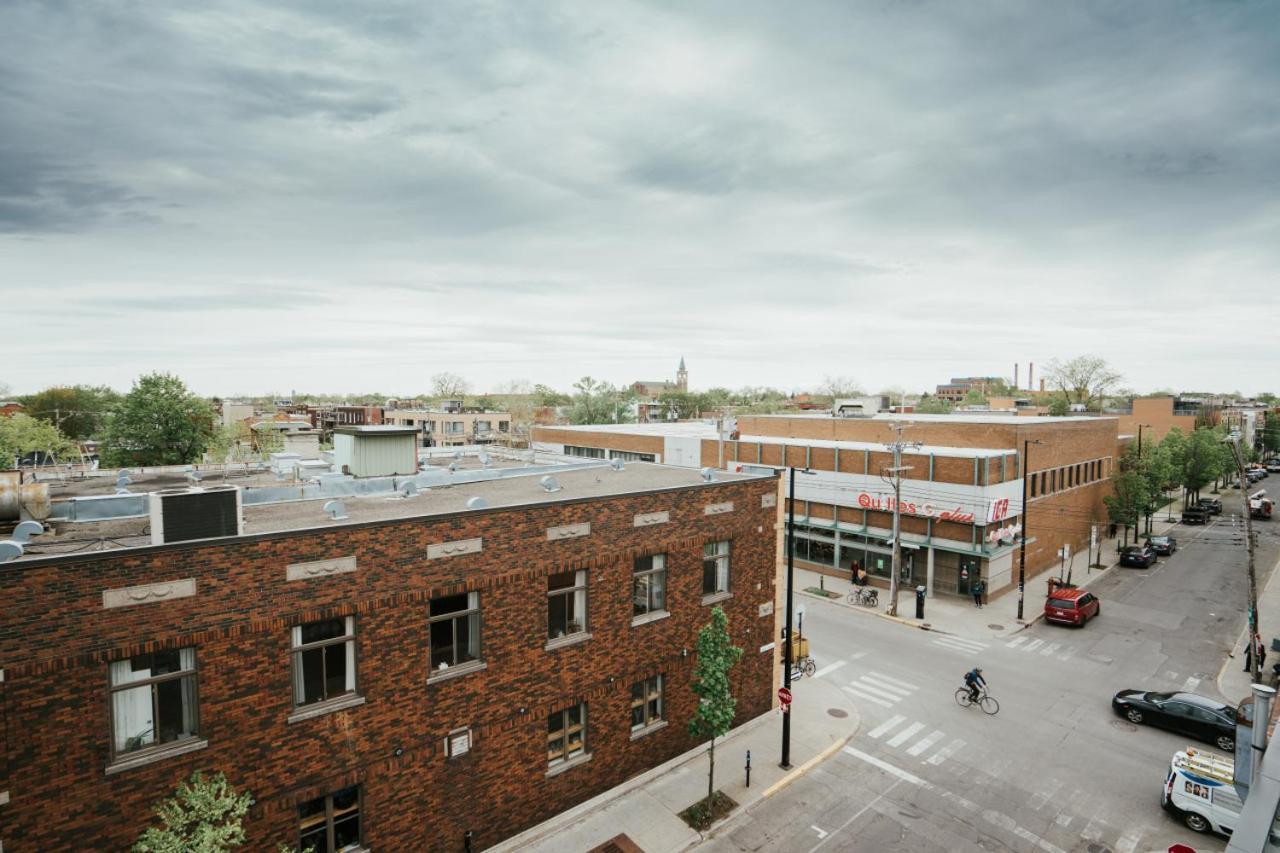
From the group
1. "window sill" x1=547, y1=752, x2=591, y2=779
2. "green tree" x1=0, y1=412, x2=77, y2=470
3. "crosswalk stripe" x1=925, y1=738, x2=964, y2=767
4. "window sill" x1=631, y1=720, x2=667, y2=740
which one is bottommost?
"crosswalk stripe" x1=925, y1=738, x2=964, y2=767

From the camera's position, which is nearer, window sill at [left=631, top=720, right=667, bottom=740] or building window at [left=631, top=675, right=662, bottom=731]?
window sill at [left=631, top=720, right=667, bottom=740]

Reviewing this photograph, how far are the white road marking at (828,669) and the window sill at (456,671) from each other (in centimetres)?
1464

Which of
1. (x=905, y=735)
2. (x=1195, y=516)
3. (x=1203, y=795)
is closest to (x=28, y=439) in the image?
(x=905, y=735)

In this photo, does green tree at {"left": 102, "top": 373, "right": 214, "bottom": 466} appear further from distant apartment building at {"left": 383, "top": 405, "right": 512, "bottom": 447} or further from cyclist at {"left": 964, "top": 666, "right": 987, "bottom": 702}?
cyclist at {"left": 964, "top": 666, "right": 987, "bottom": 702}

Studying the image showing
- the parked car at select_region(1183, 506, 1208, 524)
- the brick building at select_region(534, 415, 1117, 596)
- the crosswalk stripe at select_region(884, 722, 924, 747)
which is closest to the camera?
the crosswalk stripe at select_region(884, 722, 924, 747)

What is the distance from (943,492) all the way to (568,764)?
24.9 metres

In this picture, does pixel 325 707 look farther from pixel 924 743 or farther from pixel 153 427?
pixel 153 427

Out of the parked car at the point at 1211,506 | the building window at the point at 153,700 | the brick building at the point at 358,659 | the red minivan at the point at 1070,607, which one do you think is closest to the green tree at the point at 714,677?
the brick building at the point at 358,659

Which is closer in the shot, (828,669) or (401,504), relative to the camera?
(401,504)

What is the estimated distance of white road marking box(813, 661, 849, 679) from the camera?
23266mm

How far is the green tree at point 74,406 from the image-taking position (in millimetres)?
91250

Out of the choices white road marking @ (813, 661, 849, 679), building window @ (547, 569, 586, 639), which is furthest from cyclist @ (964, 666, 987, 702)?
building window @ (547, 569, 586, 639)

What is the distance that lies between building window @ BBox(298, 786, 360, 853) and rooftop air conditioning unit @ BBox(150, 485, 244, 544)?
5221mm

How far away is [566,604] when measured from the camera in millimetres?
14789
